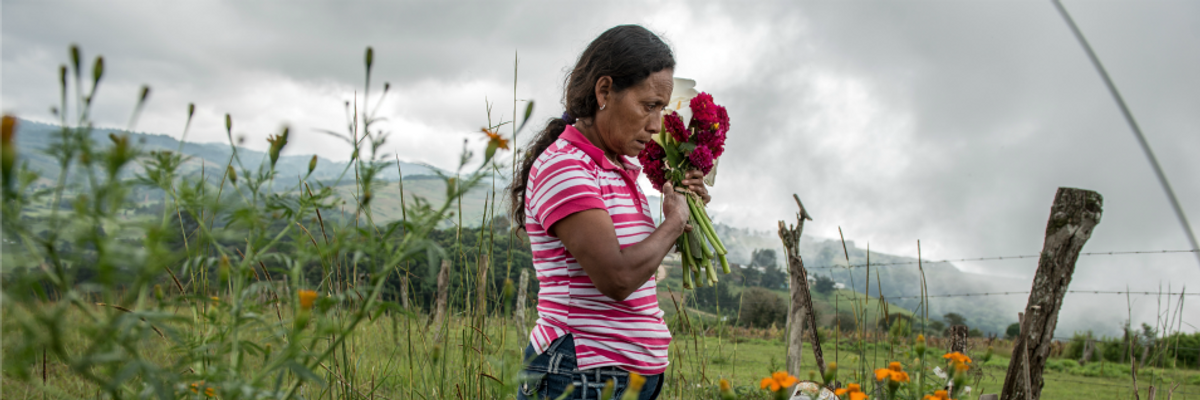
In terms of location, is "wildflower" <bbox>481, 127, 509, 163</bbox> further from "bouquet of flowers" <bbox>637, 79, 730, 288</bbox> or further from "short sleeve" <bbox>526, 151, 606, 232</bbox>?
"bouquet of flowers" <bbox>637, 79, 730, 288</bbox>

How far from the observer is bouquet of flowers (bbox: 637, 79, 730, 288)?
2211 millimetres

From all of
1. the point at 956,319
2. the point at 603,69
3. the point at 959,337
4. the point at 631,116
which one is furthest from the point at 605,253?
the point at 956,319

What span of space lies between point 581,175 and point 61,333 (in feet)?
3.58

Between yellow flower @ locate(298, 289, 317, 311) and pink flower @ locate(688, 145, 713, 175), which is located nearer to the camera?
yellow flower @ locate(298, 289, 317, 311)

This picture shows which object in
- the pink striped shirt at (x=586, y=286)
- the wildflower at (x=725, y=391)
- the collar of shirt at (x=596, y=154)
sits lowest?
the wildflower at (x=725, y=391)

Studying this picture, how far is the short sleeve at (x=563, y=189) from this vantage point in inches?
58.6

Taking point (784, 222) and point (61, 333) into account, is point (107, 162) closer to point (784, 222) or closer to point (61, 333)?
point (61, 333)

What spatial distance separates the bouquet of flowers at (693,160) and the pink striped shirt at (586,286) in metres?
0.50

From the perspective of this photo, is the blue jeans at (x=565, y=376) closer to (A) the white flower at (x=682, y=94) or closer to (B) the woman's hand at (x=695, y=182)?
(B) the woman's hand at (x=695, y=182)

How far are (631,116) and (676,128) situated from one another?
46 cm

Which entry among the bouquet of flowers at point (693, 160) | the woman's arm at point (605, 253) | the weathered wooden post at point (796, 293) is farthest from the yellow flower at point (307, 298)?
the weathered wooden post at point (796, 293)

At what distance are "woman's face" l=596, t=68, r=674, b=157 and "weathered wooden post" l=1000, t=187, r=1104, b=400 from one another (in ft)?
10.5

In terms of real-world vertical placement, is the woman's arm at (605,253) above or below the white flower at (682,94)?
below

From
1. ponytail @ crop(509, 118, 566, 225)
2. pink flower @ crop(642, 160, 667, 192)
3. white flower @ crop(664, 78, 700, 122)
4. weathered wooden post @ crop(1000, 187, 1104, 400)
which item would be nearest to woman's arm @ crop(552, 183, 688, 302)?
ponytail @ crop(509, 118, 566, 225)
